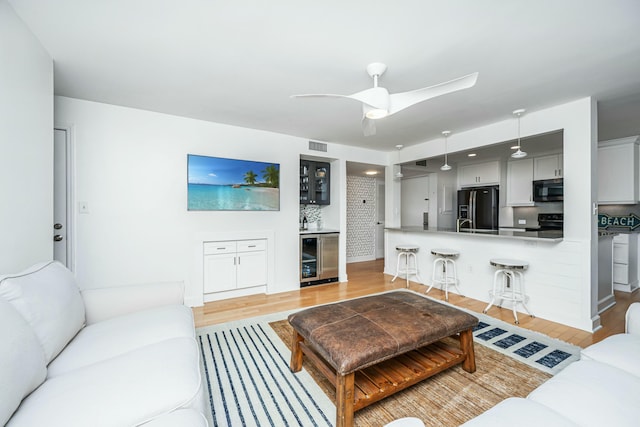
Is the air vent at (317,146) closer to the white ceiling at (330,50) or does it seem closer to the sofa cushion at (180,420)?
the white ceiling at (330,50)

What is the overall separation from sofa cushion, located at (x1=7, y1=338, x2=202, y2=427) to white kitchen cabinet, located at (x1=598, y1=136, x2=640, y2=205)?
20.0ft

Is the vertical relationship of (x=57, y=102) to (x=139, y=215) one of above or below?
above

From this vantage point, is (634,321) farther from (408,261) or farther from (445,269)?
(408,261)

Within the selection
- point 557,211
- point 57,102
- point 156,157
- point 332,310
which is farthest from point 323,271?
point 557,211

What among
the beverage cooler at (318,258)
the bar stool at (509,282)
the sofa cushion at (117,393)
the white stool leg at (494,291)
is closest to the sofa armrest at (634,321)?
the bar stool at (509,282)

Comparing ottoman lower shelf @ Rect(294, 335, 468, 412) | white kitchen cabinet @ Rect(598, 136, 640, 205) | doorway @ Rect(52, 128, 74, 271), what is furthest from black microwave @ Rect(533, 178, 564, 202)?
doorway @ Rect(52, 128, 74, 271)

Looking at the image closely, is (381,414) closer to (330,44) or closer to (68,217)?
(330,44)

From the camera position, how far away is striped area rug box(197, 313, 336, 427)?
62.4 inches

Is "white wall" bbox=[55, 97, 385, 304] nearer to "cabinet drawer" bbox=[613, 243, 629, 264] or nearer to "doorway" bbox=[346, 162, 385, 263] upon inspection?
"doorway" bbox=[346, 162, 385, 263]

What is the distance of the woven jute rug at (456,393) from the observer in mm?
1605

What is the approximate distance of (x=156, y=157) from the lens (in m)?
3.27

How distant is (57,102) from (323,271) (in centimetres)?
392

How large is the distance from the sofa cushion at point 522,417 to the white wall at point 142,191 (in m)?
3.32

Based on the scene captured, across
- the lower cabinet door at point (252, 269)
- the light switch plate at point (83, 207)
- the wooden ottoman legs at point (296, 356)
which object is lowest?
the wooden ottoman legs at point (296, 356)
